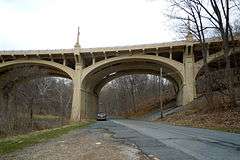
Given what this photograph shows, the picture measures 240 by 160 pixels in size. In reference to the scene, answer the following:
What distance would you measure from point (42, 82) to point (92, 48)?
36.0 feet

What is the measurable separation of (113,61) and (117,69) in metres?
6.82

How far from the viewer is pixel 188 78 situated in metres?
43.5

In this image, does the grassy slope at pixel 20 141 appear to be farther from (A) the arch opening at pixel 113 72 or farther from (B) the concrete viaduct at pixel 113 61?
(A) the arch opening at pixel 113 72

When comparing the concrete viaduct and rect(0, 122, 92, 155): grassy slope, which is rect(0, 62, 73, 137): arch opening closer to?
the concrete viaduct

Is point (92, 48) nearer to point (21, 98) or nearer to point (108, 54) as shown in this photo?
point (108, 54)

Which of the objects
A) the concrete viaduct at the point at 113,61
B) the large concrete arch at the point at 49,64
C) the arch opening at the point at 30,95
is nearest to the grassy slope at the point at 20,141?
the arch opening at the point at 30,95

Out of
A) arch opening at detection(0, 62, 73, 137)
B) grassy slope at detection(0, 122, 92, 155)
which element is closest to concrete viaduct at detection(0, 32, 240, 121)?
arch opening at detection(0, 62, 73, 137)

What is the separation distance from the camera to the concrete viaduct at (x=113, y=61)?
43.5m

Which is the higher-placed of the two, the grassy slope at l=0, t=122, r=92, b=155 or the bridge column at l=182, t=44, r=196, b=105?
the bridge column at l=182, t=44, r=196, b=105

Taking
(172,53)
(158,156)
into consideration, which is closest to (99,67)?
(172,53)

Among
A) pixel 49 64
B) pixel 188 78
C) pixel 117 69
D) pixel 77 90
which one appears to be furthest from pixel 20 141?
pixel 117 69

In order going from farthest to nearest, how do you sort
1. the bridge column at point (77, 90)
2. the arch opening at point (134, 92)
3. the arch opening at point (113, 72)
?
the arch opening at point (134, 92) < the bridge column at point (77, 90) < the arch opening at point (113, 72)

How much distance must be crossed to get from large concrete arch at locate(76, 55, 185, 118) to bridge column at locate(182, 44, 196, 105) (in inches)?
27.1

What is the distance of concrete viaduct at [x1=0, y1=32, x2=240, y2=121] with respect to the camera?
43.5 meters
